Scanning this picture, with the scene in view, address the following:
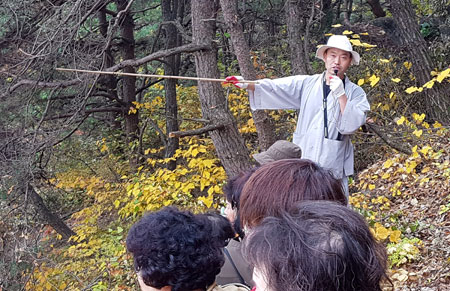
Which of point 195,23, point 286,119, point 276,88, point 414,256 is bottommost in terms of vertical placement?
point 414,256

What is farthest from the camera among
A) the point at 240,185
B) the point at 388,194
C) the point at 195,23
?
the point at 388,194

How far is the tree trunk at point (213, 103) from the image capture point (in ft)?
14.5

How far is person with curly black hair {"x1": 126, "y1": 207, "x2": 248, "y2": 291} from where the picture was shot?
1.43m

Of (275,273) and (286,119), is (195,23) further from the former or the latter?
(275,273)

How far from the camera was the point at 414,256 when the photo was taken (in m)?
3.77

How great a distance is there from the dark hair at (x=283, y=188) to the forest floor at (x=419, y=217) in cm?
226

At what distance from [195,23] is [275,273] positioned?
12.7ft

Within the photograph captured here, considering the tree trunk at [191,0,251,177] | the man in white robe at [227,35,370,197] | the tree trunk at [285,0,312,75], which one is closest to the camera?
the man in white robe at [227,35,370,197]

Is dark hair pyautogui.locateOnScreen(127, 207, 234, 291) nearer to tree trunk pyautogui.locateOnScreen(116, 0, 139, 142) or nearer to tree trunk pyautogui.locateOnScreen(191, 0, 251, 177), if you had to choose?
tree trunk pyautogui.locateOnScreen(191, 0, 251, 177)

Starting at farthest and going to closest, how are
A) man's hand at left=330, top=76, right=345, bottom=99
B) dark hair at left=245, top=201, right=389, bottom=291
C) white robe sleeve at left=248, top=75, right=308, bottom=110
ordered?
white robe sleeve at left=248, top=75, right=308, bottom=110, man's hand at left=330, top=76, right=345, bottom=99, dark hair at left=245, top=201, right=389, bottom=291

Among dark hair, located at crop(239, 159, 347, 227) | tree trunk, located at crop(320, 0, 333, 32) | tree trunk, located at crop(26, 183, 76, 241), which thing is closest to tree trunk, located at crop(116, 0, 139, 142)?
tree trunk, located at crop(26, 183, 76, 241)

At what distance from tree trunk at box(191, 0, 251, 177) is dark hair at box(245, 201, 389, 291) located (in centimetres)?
336

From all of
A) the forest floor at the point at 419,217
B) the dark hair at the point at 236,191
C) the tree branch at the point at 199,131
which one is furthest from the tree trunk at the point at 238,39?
the dark hair at the point at 236,191

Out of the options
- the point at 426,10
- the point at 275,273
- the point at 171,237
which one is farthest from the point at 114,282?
the point at 426,10
